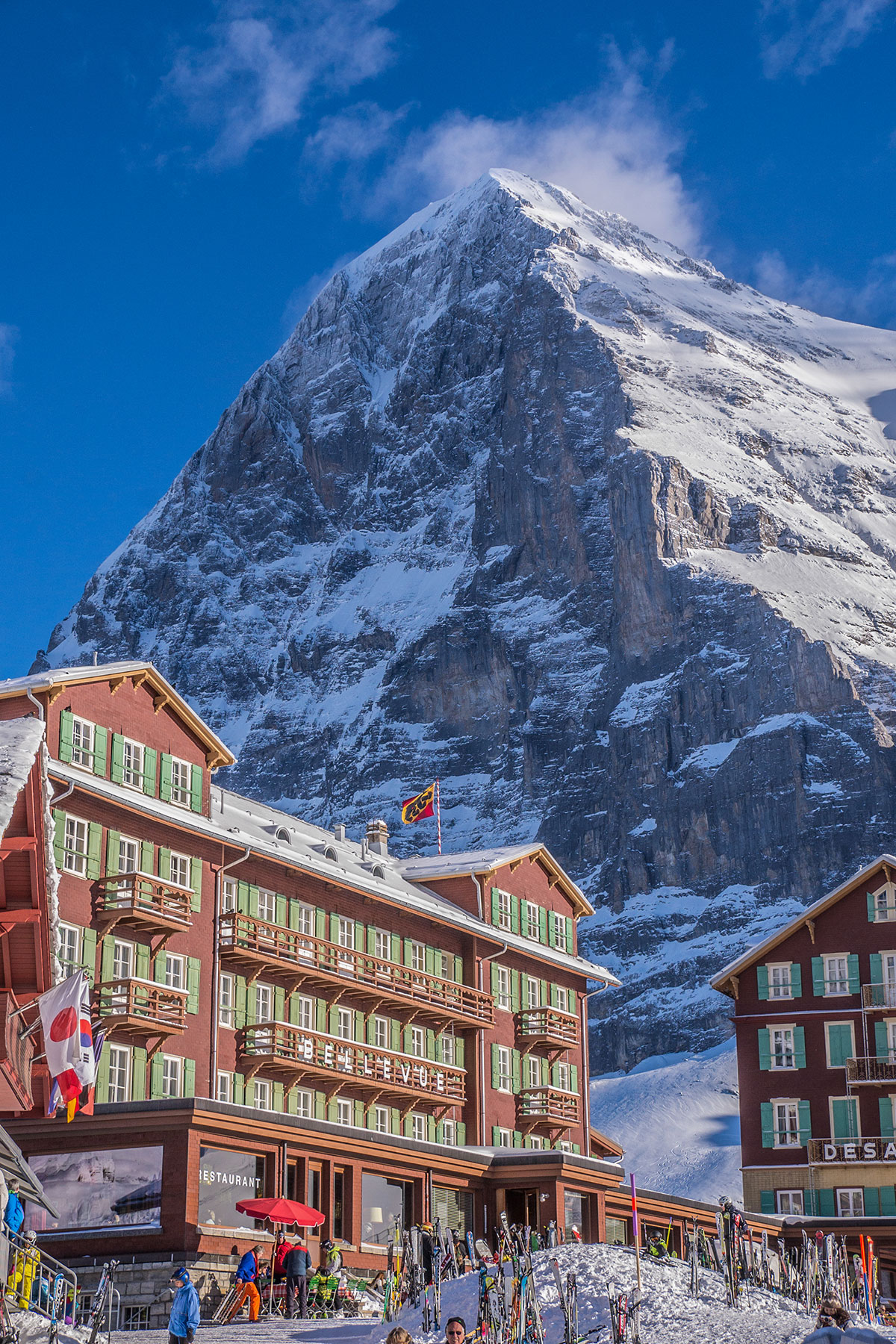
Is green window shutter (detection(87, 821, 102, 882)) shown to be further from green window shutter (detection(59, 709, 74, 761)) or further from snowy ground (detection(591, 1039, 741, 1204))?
snowy ground (detection(591, 1039, 741, 1204))

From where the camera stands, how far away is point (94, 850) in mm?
48312

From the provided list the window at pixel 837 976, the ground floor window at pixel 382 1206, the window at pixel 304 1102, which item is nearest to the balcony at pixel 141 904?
the window at pixel 304 1102

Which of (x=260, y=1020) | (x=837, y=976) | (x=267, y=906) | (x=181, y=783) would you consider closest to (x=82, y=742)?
(x=181, y=783)

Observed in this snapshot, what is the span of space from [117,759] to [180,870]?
3943 mm

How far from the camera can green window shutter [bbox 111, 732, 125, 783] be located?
50.1m

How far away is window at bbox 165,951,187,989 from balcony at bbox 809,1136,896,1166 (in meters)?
27.5

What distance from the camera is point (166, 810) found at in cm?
5066

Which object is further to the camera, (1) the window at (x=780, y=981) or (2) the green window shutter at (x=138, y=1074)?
(1) the window at (x=780, y=981)

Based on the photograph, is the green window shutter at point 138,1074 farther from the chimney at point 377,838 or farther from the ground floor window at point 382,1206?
the chimney at point 377,838

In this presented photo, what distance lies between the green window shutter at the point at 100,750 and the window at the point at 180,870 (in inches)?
142

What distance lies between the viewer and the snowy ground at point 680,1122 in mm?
129500

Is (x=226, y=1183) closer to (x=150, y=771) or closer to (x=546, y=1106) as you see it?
(x=150, y=771)

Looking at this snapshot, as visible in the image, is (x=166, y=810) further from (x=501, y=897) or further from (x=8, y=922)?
(x=8, y=922)

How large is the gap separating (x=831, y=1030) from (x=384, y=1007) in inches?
764
